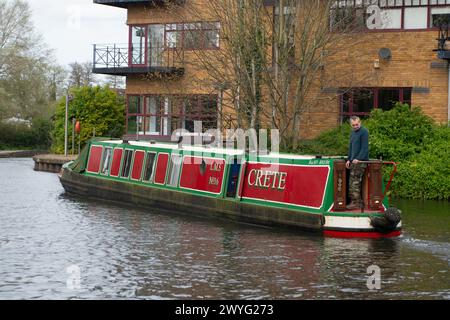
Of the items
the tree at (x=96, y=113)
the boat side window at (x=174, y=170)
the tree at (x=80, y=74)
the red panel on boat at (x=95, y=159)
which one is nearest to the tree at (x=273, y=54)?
the red panel on boat at (x=95, y=159)

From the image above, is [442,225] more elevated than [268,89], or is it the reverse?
[268,89]

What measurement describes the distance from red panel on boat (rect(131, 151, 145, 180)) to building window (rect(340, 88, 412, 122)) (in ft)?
34.1

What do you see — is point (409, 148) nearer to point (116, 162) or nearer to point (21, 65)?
point (116, 162)

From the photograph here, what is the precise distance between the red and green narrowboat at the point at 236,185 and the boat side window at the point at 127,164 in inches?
1.1

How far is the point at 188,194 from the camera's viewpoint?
22594 millimetres

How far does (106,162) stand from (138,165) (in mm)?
1852

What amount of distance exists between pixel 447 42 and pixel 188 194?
13.5 metres

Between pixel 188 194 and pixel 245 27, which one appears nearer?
pixel 188 194

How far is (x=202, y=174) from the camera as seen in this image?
73.4 ft

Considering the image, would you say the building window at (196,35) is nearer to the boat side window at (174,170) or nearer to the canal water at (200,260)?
the boat side window at (174,170)

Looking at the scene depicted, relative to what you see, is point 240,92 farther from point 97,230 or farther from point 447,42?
point 97,230

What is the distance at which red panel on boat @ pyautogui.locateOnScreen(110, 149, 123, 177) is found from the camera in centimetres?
2580
